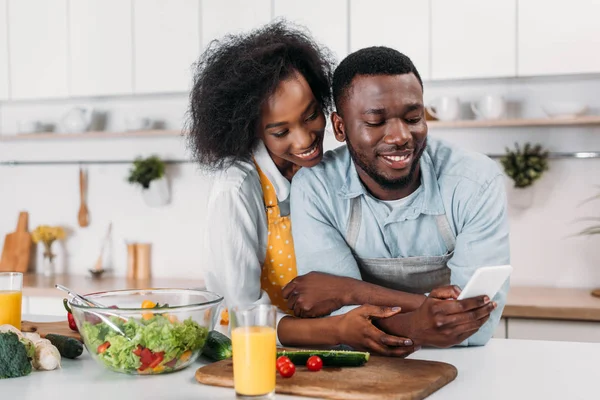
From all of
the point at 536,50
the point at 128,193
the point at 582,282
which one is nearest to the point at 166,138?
the point at 128,193

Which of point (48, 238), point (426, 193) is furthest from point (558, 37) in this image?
point (48, 238)

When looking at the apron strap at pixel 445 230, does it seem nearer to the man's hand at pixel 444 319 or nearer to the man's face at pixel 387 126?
the man's face at pixel 387 126

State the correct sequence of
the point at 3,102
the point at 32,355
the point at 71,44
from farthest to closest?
the point at 3,102 → the point at 71,44 → the point at 32,355

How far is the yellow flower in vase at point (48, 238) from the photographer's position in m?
3.97

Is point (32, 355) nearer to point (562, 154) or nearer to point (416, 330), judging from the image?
point (416, 330)

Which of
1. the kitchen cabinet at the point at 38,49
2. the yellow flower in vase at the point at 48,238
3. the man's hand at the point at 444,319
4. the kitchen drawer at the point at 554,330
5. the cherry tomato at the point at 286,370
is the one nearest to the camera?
the cherry tomato at the point at 286,370

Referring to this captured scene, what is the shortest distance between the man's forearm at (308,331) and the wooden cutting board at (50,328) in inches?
19.0

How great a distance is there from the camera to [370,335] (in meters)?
1.61

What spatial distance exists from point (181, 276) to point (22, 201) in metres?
1.07

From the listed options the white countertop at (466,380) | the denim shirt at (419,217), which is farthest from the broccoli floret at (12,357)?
the denim shirt at (419,217)

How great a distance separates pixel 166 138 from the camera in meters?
3.88

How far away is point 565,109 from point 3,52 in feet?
9.06

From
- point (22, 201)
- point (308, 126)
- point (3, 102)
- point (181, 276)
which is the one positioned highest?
point (3, 102)

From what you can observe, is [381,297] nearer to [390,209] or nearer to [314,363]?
[390,209]
